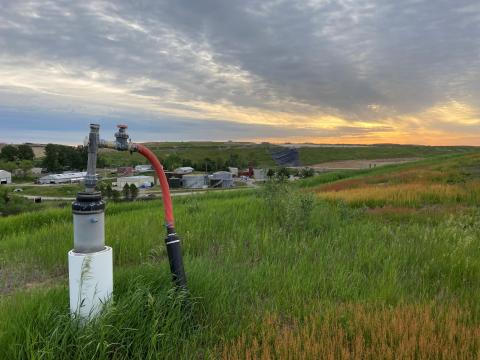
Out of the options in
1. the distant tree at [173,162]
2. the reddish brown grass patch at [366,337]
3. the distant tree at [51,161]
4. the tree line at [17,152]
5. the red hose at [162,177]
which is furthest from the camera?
the tree line at [17,152]

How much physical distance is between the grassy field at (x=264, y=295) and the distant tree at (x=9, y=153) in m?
160

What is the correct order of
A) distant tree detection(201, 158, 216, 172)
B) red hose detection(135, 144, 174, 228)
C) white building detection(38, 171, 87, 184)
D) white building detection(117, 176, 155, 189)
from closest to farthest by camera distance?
red hose detection(135, 144, 174, 228) → white building detection(117, 176, 155, 189) → white building detection(38, 171, 87, 184) → distant tree detection(201, 158, 216, 172)

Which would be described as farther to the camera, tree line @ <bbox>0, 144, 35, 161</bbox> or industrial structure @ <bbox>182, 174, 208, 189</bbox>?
tree line @ <bbox>0, 144, 35, 161</bbox>

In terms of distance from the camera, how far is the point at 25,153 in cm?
15075

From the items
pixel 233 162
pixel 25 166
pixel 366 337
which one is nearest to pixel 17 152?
pixel 25 166

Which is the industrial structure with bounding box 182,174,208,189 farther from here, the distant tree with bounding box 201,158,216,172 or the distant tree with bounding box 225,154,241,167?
the distant tree with bounding box 225,154,241,167

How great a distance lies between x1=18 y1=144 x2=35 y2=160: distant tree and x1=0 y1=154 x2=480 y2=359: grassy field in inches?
6424

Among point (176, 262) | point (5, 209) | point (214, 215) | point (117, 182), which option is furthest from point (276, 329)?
point (117, 182)

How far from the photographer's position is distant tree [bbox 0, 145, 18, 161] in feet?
472

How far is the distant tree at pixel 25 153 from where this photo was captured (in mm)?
150250

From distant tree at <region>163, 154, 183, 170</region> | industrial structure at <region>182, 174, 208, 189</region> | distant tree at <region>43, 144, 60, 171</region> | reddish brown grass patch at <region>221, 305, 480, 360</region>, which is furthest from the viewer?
distant tree at <region>163, 154, 183, 170</region>

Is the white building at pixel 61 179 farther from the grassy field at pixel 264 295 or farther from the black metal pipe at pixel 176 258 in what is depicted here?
the black metal pipe at pixel 176 258

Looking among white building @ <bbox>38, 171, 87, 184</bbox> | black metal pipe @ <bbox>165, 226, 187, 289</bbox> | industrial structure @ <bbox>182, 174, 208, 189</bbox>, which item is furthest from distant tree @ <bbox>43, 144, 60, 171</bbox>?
black metal pipe @ <bbox>165, 226, 187, 289</bbox>

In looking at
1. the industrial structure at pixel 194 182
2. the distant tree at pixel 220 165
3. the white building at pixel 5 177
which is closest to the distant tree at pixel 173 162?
the distant tree at pixel 220 165
